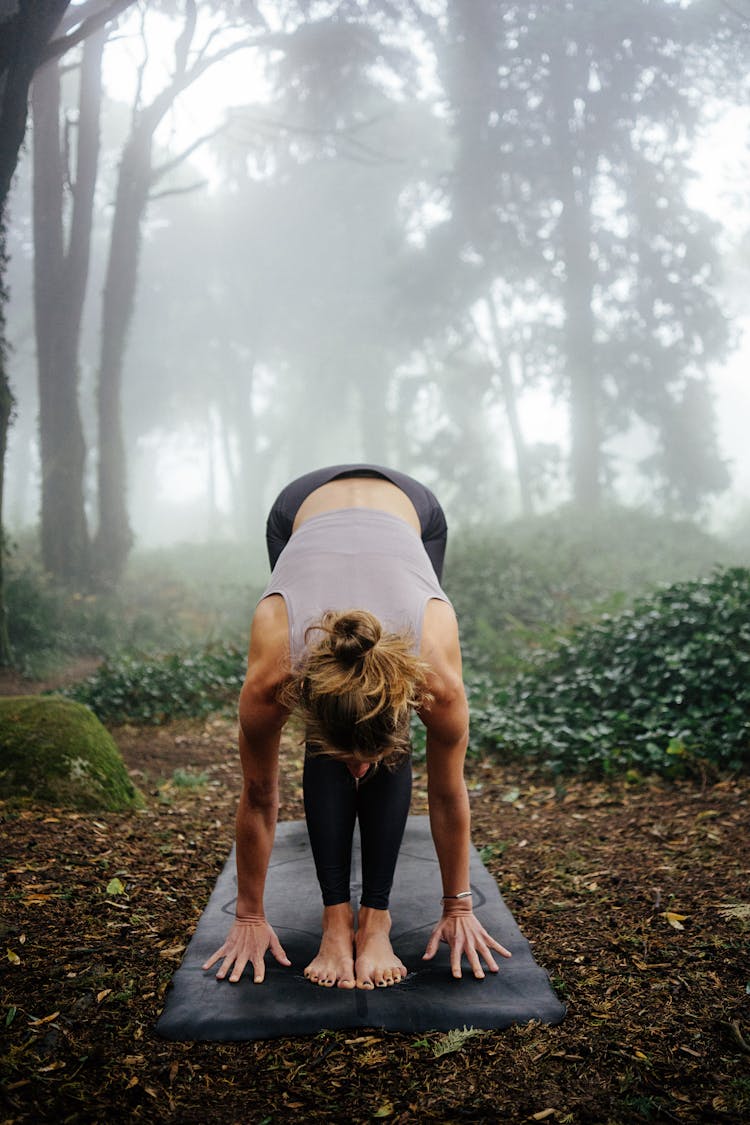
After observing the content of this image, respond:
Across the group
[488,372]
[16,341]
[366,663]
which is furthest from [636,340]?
[366,663]

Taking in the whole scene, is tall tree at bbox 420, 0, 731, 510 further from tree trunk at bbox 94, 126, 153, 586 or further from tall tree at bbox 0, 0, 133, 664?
tall tree at bbox 0, 0, 133, 664

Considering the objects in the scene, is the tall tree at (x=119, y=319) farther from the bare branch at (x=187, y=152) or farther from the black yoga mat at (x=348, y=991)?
the black yoga mat at (x=348, y=991)

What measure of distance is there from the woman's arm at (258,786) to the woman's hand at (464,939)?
514mm

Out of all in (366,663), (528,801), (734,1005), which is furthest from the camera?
(528,801)

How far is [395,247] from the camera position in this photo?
18250 mm

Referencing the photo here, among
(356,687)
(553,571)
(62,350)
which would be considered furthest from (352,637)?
(62,350)

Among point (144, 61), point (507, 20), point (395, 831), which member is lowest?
point (395, 831)

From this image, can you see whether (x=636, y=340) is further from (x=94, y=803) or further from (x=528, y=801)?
(x=94, y=803)

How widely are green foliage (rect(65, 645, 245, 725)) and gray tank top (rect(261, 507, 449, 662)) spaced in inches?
176

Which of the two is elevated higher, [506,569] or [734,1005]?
[506,569]

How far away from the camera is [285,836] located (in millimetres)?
3980

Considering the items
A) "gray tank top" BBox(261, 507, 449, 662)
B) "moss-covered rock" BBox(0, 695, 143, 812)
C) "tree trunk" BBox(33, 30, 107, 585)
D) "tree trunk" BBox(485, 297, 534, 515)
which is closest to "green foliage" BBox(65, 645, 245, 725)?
"moss-covered rock" BBox(0, 695, 143, 812)

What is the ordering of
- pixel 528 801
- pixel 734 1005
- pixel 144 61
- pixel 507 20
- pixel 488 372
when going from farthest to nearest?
pixel 488 372
pixel 507 20
pixel 144 61
pixel 528 801
pixel 734 1005

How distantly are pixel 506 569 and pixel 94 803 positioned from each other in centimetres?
784
